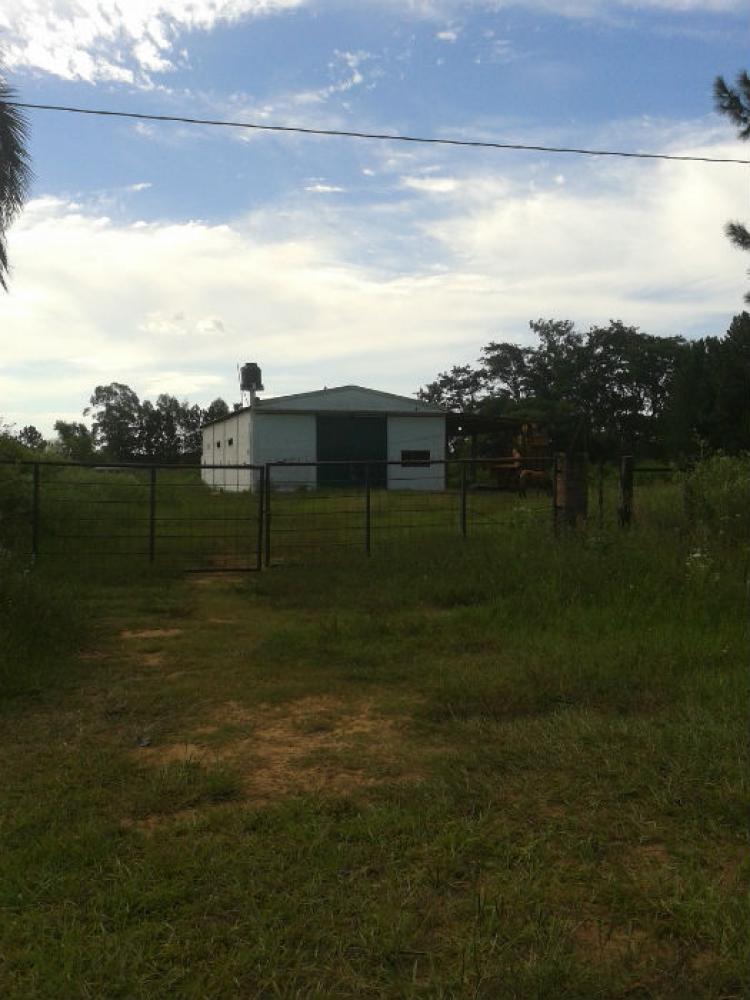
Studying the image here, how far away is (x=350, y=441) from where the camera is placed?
101 feet

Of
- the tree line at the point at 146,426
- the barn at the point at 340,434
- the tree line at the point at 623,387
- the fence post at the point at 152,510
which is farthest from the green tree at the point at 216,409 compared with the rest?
the fence post at the point at 152,510

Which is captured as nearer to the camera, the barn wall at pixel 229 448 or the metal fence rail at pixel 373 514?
the metal fence rail at pixel 373 514

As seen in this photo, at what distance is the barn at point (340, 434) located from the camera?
29750 mm

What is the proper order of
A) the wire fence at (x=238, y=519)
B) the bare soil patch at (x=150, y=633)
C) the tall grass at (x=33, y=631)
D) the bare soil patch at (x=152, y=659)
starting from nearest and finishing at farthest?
the tall grass at (x=33, y=631) < the bare soil patch at (x=152, y=659) < the bare soil patch at (x=150, y=633) < the wire fence at (x=238, y=519)

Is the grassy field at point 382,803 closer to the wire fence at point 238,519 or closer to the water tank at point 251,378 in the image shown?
the wire fence at point 238,519

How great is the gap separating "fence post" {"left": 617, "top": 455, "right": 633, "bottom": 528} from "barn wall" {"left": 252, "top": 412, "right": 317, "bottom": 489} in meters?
19.4

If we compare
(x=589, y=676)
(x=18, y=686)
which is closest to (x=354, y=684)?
(x=589, y=676)

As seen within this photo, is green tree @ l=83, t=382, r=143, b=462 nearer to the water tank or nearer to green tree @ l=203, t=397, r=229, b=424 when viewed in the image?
green tree @ l=203, t=397, r=229, b=424

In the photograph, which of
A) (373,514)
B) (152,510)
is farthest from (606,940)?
(373,514)

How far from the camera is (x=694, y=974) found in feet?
7.34

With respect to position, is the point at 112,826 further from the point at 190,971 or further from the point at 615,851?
the point at 615,851

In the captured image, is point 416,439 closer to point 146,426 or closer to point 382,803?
point 382,803

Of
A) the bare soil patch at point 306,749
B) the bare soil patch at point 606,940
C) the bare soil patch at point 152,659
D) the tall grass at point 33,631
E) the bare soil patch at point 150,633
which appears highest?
the tall grass at point 33,631

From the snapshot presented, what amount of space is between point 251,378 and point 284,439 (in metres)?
7.71
